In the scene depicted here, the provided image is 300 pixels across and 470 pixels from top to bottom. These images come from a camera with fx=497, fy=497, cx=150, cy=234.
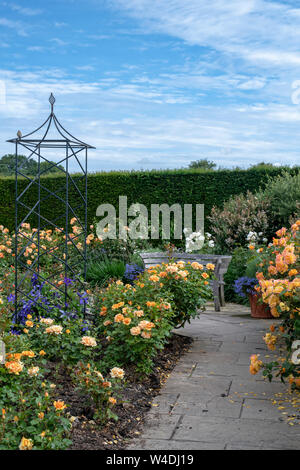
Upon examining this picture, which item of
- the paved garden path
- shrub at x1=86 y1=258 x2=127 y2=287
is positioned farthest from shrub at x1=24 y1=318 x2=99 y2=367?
shrub at x1=86 y1=258 x2=127 y2=287

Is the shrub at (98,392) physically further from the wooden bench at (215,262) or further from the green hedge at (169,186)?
the green hedge at (169,186)

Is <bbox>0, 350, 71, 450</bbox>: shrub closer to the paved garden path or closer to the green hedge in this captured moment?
the paved garden path

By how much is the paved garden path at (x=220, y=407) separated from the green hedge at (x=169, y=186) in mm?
6323

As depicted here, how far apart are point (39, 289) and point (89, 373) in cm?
208

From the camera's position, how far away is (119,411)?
10.7 feet

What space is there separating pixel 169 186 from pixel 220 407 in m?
8.28

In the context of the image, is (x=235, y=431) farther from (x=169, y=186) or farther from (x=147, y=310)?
(x=169, y=186)

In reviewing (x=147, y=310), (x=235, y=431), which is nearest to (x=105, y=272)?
(x=147, y=310)

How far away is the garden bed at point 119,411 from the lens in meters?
2.82

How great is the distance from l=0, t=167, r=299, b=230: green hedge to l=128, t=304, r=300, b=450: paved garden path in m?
6.32

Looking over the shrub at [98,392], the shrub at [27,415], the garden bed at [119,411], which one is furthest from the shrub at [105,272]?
the shrub at [98,392]

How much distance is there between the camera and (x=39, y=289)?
503 centimetres
